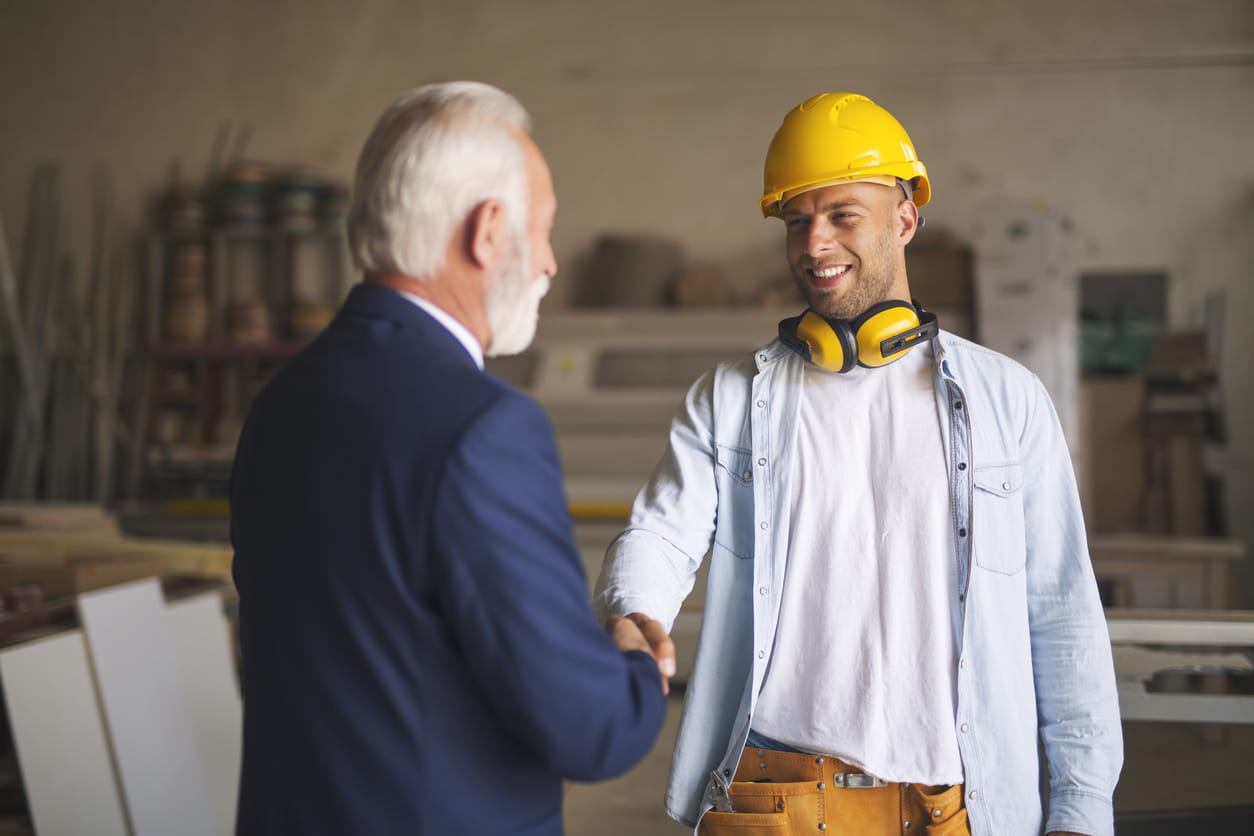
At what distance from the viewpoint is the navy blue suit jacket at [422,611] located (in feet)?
3.42

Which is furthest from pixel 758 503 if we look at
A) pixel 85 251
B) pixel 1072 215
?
pixel 85 251

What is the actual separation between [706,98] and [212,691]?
16.3ft

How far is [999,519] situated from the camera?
5.28ft

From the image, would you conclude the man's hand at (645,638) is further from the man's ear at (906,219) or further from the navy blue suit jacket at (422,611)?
the man's ear at (906,219)

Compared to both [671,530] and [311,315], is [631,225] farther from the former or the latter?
[671,530]

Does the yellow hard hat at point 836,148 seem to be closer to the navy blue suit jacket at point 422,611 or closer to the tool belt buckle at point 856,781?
the navy blue suit jacket at point 422,611

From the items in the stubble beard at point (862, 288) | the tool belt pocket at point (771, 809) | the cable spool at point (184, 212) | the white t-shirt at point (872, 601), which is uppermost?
the cable spool at point (184, 212)

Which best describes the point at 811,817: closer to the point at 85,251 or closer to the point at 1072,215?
the point at 1072,215

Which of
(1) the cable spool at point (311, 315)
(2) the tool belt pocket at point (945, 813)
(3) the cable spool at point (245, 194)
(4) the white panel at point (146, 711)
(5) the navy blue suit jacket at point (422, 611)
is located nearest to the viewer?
(5) the navy blue suit jacket at point (422, 611)

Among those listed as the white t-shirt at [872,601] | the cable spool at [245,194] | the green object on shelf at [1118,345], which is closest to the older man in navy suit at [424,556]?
the white t-shirt at [872,601]

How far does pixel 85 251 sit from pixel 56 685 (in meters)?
5.54

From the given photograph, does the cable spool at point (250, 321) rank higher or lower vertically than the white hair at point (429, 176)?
higher

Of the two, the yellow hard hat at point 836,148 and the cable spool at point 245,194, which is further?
the cable spool at point 245,194

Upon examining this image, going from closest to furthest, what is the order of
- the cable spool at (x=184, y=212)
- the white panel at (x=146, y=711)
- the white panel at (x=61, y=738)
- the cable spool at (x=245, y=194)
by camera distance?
1. the white panel at (x=61, y=738)
2. the white panel at (x=146, y=711)
3. the cable spool at (x=245, y=194)
4. the cable spool at (x=184, y=212)
